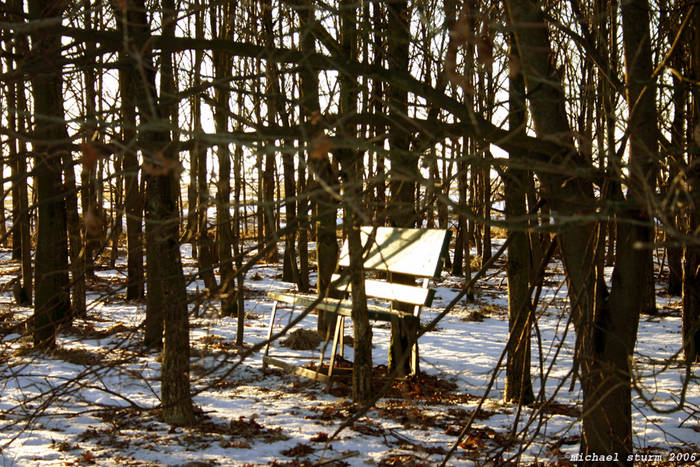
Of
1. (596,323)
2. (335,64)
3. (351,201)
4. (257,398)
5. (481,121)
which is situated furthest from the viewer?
(257,398)

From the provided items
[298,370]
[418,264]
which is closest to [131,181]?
[418,264]

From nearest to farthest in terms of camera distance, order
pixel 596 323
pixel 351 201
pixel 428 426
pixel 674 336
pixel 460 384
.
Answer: pixel 351 201
pixel 596 323
pixel 428 426
pixel 460 384
pixel 674 336

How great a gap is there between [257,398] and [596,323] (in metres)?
2.92

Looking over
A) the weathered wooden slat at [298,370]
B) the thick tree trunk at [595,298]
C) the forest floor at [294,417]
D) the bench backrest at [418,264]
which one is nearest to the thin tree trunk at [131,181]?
the forest floor at [294,417]

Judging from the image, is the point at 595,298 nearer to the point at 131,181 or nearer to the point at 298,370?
the point at 131,181

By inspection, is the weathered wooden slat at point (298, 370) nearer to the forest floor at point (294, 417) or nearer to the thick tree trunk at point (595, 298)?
the forest floor at point (294, 417)

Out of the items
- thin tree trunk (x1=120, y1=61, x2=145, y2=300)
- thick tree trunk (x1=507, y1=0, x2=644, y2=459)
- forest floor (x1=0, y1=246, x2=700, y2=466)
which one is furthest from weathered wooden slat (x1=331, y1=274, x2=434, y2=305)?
thick tree trunk (x1=507, y1=0, x2=644, y2=459)

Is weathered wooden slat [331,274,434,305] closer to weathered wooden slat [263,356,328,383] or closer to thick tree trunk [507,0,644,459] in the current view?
weathered wooden slat [263,356,328,383]

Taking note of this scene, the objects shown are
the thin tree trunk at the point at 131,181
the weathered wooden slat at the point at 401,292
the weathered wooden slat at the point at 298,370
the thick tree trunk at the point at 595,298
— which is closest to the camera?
the thin tree trunk at the point at 131,181

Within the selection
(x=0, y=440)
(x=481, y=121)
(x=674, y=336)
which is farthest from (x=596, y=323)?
(x=674, y=336)

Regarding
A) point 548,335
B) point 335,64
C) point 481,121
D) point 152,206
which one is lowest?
point 548,335

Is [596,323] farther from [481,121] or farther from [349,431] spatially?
[349,431]

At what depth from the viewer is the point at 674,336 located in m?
8.12

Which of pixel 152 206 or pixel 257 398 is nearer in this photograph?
pixel 152 206
